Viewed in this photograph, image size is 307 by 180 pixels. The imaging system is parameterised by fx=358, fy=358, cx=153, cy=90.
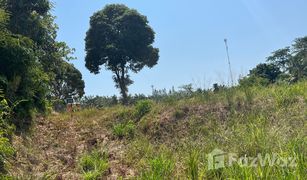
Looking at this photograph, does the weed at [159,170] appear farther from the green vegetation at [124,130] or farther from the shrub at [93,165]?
the green vegetation at [124,130]

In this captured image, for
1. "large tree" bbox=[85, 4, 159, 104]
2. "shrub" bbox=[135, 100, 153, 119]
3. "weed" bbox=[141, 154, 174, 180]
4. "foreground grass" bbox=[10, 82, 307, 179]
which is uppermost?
"large tree" bbox=[85, 4, 159, 104]

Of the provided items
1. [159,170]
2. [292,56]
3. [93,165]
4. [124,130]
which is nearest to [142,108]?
[124,130]

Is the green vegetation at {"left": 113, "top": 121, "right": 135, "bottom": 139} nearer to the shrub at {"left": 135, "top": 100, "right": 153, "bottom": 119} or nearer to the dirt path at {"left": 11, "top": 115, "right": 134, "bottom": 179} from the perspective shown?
the dirt path at {"left": 11, "top": 115, "right": 134, "bottom": 179}

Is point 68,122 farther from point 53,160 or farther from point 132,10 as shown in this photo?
point 132,10

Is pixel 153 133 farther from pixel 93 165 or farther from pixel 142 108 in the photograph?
pixel 93 165

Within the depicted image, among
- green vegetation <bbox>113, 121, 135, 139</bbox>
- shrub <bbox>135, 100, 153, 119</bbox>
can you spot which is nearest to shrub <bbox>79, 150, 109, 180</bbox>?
green vegetation <bbox>113, 121, 135, 139</bbox>

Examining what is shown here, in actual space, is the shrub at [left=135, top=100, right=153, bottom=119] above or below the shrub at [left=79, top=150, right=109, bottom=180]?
above

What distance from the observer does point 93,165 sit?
5.20m

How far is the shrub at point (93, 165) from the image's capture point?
477 cm

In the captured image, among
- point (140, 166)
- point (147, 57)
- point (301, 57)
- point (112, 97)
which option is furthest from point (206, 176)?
point (301, 57)

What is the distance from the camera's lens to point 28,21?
38.9 feet

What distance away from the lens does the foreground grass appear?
371 cm

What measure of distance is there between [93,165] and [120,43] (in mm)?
17696

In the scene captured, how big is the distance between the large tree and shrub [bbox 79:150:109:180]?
16160mm
